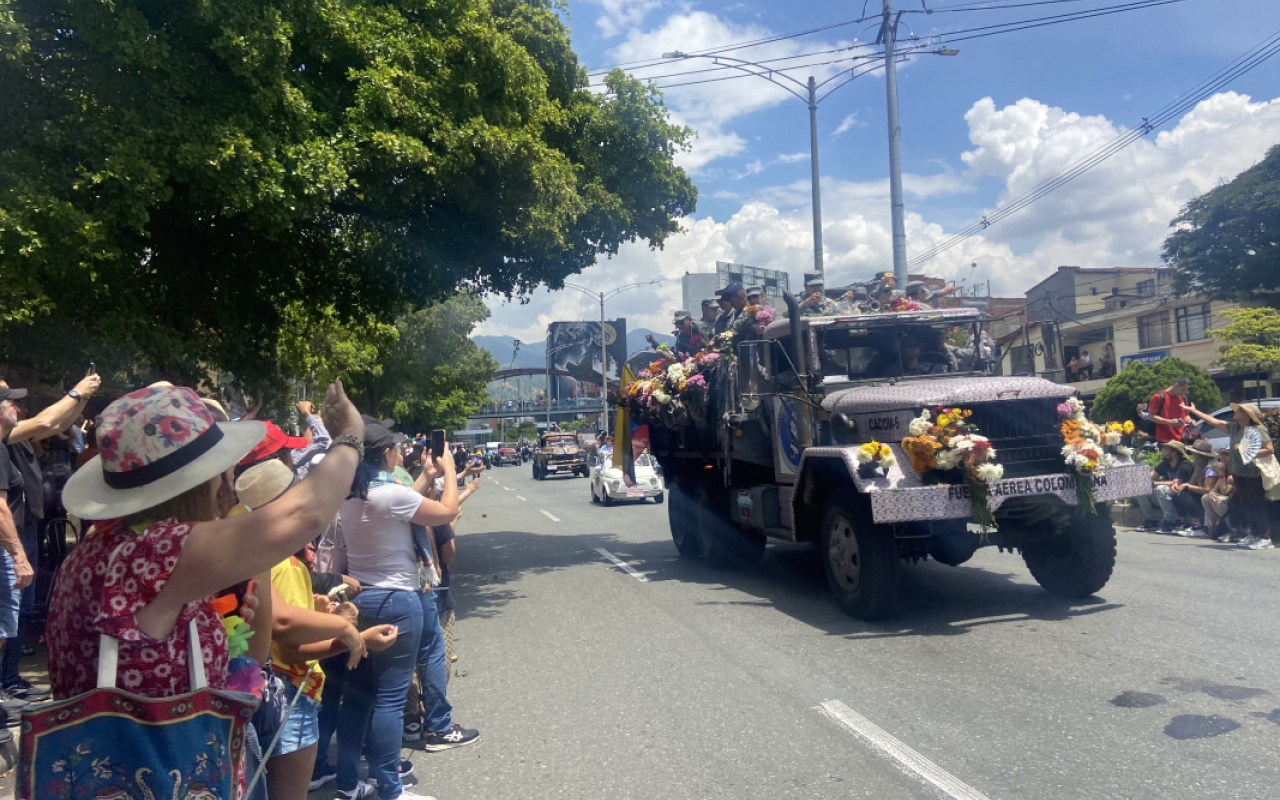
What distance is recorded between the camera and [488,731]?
5.59 m

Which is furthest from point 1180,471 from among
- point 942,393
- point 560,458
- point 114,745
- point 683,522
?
point 560,458

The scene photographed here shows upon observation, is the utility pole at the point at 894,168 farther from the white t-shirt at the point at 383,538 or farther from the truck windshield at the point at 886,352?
the white t-shirt at the point at 383,538

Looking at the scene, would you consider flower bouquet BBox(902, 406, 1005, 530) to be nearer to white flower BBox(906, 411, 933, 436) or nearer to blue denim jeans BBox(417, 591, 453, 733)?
white flower BBox(906, 411, 933, 436)

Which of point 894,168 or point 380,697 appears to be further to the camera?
point 894,168

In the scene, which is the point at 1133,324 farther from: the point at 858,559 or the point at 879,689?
the point at 879,689

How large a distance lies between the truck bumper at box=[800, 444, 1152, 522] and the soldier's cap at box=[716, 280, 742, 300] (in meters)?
3.77

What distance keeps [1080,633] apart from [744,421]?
13.2 feet

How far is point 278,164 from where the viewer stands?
25.5 feet

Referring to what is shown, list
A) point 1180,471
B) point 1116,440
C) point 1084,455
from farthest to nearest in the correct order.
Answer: point 1180,471, point 1116,440, point 1084,455

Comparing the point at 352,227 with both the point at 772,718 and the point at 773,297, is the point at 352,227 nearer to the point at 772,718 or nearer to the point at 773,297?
the point at 773,297

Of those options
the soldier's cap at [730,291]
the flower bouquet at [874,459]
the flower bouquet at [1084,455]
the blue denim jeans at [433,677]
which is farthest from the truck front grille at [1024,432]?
the blue denim jeans at [433,677]

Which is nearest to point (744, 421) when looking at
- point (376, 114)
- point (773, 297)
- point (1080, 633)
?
point (773, 297)

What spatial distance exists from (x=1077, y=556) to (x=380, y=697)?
606cm

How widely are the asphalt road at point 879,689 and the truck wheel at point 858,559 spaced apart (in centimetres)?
20
